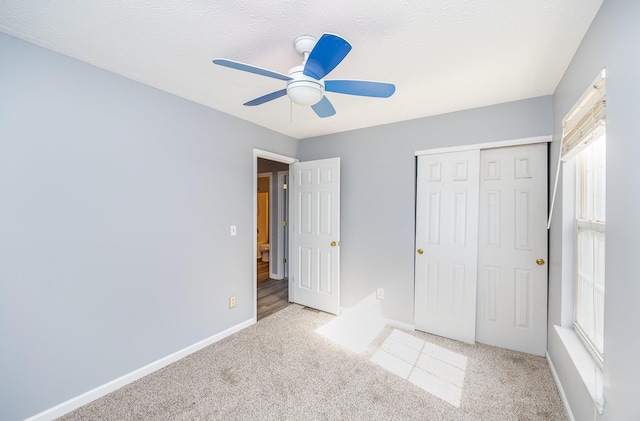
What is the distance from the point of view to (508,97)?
2289mm

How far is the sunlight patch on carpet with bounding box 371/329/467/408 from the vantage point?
194 centimetres

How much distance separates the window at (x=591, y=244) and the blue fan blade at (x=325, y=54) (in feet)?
5.05

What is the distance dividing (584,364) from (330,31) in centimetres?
240

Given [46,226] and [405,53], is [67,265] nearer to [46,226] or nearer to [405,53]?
[46,226]

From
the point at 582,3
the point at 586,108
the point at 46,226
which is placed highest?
the point at 582,3

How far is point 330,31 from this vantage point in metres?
1.44

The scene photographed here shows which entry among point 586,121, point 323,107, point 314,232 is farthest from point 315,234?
point 586,121

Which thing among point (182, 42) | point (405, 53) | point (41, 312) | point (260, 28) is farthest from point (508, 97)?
point (41, 312)

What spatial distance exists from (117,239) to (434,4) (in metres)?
2.53

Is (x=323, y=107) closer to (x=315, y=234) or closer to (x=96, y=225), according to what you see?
(x=96, y=225)

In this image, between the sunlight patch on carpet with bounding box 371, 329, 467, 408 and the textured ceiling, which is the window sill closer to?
the sunlight patch on carpet with bounding box 371, 329, 467, 408

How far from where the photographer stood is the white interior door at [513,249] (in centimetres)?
231

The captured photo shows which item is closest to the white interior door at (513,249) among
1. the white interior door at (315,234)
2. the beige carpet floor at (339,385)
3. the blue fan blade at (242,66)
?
the beige carpet floor at (339,385)

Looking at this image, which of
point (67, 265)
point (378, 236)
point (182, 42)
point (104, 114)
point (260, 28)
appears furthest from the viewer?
point (378, 236)
